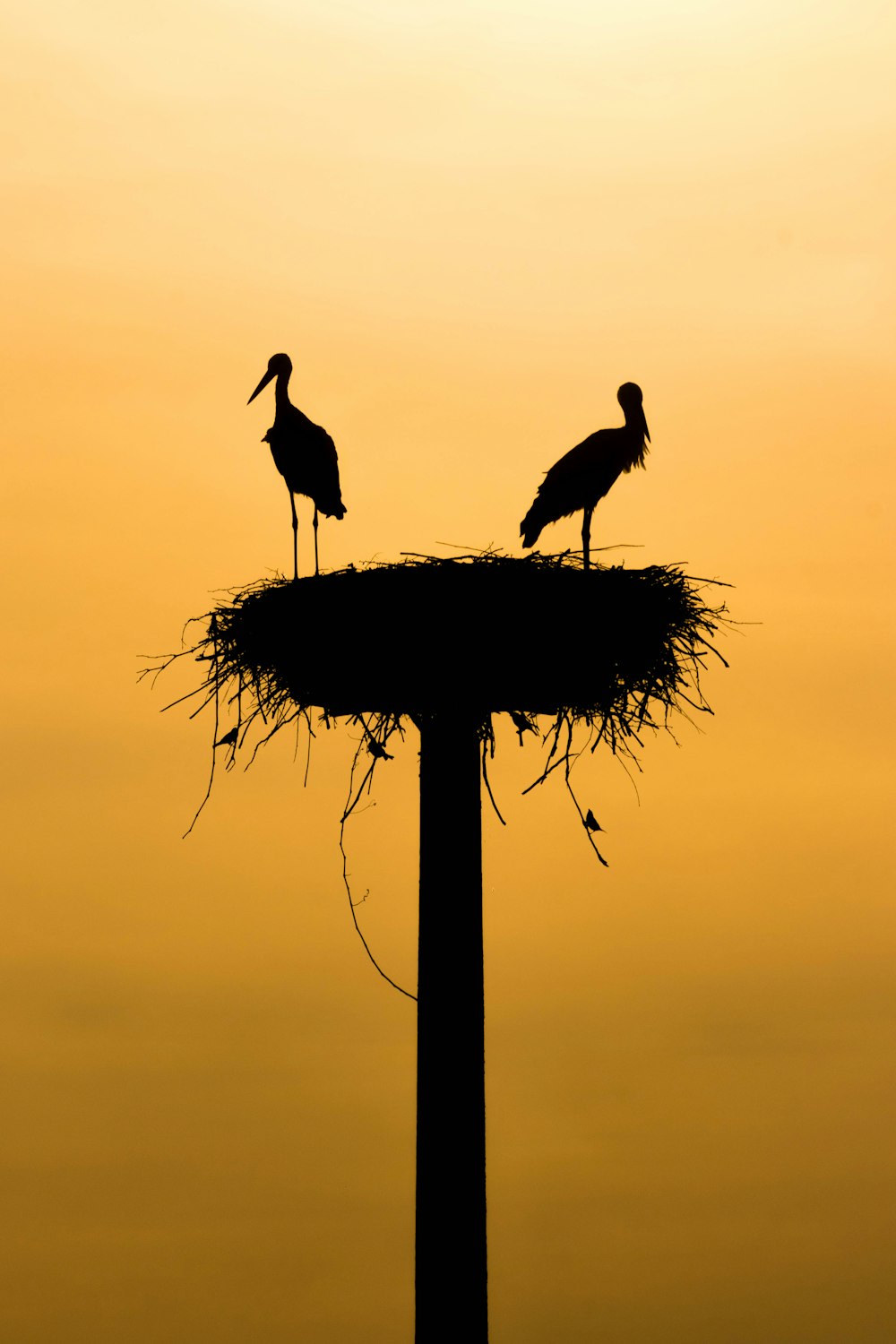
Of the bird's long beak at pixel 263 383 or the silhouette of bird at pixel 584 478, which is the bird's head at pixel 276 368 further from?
the silhouette of bird at pixel 584 478

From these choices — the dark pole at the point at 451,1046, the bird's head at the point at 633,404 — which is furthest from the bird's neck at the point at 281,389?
the dark pole at the point at 451,1046

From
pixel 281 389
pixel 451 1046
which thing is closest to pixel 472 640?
pixel 451 1046

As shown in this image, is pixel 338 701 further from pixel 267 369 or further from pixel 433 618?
pixel 267 369

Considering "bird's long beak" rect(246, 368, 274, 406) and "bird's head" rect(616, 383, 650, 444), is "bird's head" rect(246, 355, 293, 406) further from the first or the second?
"bird's head" rect(616, 383, 650, 444)

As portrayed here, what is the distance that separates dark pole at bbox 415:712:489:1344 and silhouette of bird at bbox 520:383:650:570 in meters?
2.19

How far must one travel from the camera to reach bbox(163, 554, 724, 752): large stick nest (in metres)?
6.09

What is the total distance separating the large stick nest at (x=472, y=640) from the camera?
609 cm

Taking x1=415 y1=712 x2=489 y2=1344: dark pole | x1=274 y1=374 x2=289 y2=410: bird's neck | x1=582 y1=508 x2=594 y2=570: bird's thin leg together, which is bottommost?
x1=415 y1=712 x2=489 y2=1344: dark pole

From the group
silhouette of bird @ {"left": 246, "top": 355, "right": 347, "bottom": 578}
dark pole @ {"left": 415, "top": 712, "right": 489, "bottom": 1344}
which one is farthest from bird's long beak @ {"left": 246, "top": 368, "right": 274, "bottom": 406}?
dark pole @ {"left": 415, "top": 712, "right": 489, "bottom": 1344}

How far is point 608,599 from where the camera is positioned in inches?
245

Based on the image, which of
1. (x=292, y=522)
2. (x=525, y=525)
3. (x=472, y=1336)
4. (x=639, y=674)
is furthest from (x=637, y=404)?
(x=472, y=1336)

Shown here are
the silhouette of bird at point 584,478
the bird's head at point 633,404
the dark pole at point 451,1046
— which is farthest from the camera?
the bird's head at point 633,404

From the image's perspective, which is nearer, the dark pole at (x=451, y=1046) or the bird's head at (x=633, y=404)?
the dark pole at (x=451, y=1046)

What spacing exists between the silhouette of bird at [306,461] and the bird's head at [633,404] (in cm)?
153
